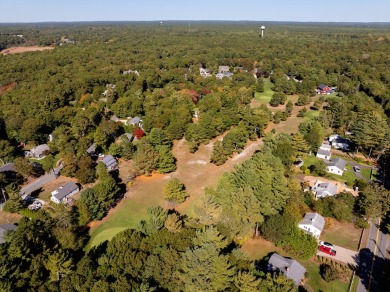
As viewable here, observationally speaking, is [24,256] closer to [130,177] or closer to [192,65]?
[130,177]

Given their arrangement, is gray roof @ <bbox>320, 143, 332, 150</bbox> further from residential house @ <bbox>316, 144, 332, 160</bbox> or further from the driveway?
the driveway

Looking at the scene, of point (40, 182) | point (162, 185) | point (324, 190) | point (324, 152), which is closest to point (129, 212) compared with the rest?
point (162, 185)

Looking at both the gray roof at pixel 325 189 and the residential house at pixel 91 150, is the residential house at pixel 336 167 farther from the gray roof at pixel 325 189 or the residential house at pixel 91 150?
the residential house at pixel 91 150

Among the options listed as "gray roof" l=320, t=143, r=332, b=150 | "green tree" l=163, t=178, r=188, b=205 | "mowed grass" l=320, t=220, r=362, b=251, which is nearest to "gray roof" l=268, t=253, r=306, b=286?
"mowed grass" l=320, t=220, r=362, b=251

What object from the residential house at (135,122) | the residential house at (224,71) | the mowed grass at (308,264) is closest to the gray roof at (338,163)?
the mowed grass at (308,264)

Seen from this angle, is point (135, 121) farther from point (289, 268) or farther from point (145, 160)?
point (289, 268)

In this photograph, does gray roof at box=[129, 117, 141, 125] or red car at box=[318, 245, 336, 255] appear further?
gray roof at box=[129, 117, 141, 125]

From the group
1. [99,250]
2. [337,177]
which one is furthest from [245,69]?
[99,250]
